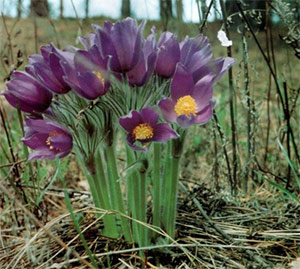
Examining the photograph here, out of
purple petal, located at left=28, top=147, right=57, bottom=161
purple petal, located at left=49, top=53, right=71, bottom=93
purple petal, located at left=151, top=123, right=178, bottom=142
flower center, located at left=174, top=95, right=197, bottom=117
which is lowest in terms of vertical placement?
purple petal, located at left=28, top=147, right=57, bottom=161

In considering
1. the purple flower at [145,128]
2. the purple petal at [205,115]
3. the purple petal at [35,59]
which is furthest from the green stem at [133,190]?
the purple petal at [35,59]

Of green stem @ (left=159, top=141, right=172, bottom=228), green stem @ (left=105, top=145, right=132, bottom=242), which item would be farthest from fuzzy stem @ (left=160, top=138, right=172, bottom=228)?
green stem @ (left=105, top=145, right=132, bottom=242)

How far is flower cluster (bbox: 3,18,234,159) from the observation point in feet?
3.60

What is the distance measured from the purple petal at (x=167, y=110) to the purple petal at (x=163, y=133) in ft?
0.07

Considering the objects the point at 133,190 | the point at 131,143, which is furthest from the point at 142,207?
the point at 131,143

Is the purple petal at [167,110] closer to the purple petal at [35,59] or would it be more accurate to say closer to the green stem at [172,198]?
the green stem at [172,198]

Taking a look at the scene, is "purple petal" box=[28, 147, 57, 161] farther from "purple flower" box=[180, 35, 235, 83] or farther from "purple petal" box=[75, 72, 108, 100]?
"purple flower" box=[180, 35, 235, 83]

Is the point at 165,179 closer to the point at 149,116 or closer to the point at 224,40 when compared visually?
the point at 149,116

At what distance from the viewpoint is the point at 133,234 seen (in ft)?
4.37

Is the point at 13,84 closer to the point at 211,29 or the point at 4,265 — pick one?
the point at 4,265

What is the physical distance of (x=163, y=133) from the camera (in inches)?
43.5

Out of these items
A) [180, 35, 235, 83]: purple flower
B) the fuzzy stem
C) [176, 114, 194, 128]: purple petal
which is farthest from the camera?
the fuzzy stem

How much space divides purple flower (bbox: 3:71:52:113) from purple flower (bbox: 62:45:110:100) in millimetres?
120

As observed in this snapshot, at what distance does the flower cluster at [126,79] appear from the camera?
1.10 m
